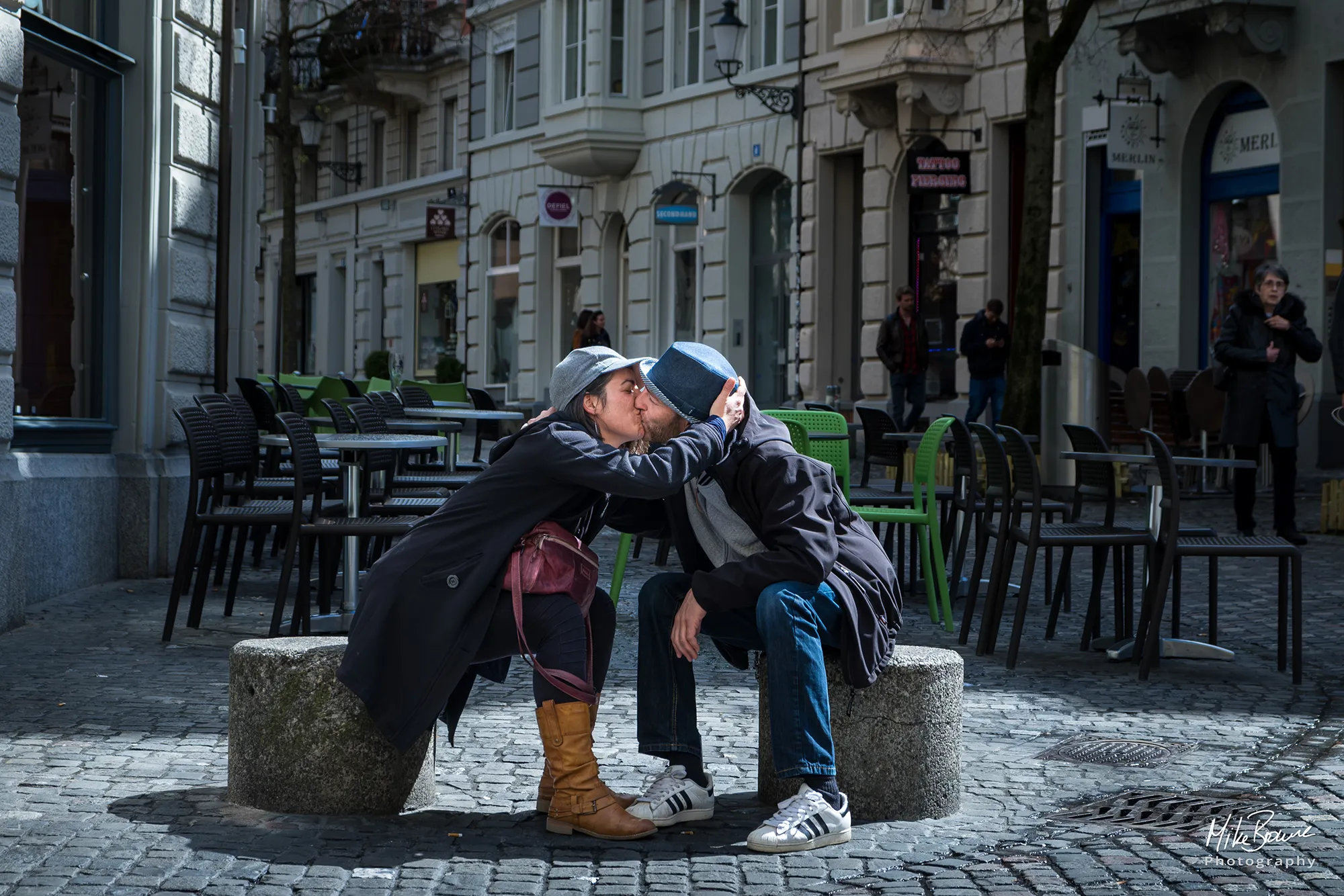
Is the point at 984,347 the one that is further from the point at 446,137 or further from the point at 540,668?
the point at 446,137

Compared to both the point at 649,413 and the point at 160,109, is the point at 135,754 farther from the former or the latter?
the point at 160,109

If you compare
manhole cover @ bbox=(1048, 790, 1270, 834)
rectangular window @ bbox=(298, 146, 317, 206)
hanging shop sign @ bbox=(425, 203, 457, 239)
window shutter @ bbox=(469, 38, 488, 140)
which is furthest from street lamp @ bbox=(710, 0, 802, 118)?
manhole cover @ bbox=(1048, 790, 1270, 834)

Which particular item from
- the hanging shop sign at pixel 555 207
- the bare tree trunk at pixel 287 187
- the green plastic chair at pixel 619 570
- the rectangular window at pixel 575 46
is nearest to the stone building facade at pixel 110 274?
the green plastic chair at pixel 619 570

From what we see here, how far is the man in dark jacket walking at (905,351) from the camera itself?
2275cm

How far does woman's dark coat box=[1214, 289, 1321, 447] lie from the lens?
12906 mm

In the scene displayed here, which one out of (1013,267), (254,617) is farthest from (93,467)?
(1013,267)

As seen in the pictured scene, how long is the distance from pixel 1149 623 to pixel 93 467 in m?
6.00

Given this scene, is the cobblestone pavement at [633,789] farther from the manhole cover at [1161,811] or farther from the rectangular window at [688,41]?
the rectangular window at [688,41]

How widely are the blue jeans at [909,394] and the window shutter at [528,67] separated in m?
14.3

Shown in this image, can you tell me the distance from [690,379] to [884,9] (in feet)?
70.8

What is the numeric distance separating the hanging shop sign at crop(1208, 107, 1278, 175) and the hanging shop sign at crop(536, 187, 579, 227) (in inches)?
588

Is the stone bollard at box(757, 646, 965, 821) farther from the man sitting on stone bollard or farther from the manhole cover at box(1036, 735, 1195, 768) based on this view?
the manhole cover at box(1036, 735, 1195, 768)

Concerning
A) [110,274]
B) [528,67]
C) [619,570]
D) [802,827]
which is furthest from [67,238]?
[528,67]

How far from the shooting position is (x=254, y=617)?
9.45m
